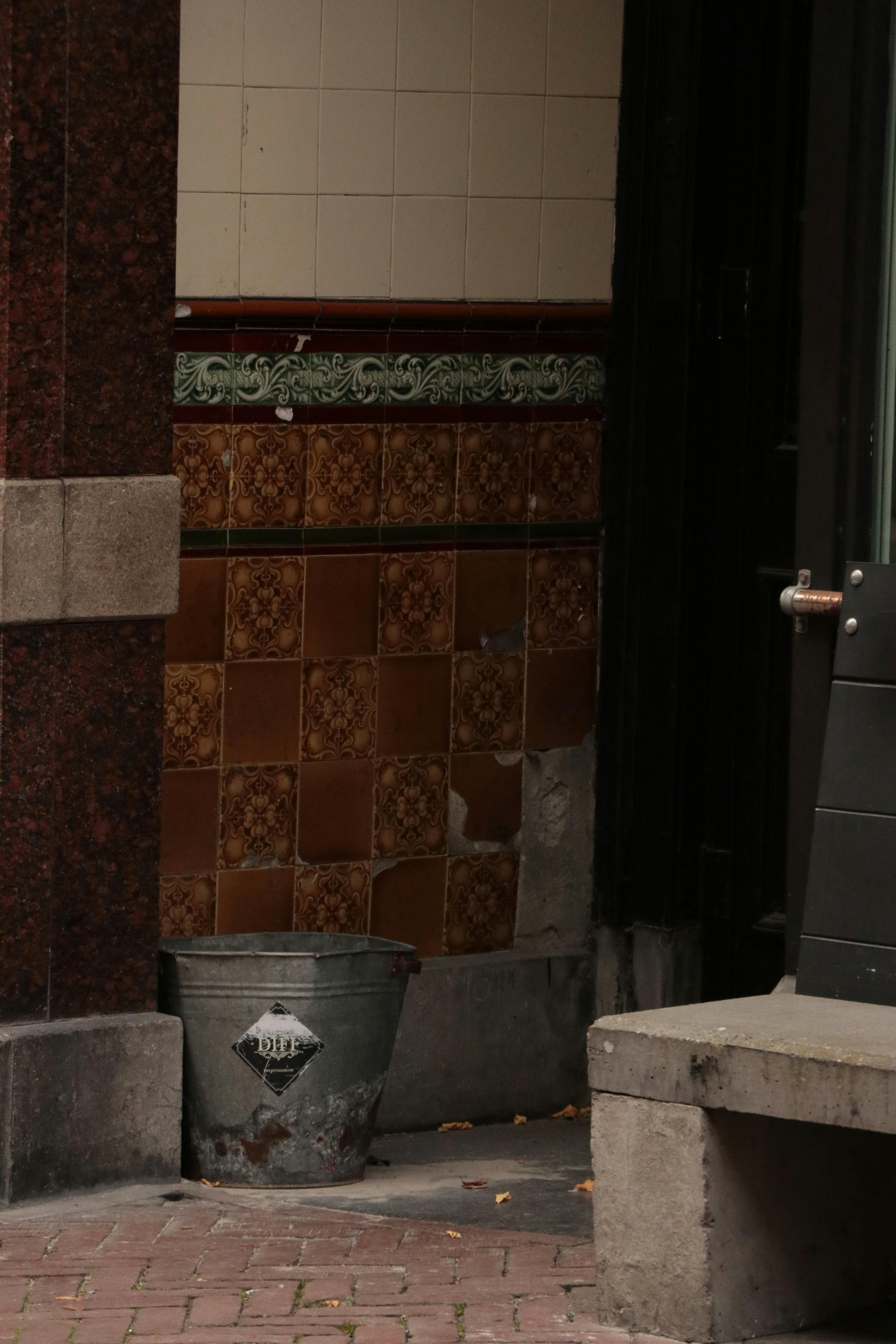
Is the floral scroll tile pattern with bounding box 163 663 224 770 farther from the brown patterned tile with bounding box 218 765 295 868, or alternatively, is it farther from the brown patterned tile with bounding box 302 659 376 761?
the brown patterned tile with bounding box 302 659 376 761

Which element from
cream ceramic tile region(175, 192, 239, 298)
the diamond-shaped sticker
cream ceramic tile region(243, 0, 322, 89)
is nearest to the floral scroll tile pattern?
the diamond-shaped sticker

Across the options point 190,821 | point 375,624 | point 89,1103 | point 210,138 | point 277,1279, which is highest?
point 210,138

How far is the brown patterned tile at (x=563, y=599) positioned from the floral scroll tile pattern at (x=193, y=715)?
3.28ft

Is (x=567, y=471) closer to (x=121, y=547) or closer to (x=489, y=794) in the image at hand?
(x=489, y=794)

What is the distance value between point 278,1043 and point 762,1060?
5.68 ft

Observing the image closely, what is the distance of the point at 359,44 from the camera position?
6973 millimetres

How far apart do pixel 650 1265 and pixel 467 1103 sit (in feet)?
7.67

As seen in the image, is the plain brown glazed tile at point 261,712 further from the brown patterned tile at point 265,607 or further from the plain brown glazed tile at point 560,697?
the plain brown glazed tile at point 560,697

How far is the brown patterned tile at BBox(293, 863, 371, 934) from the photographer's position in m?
7.07

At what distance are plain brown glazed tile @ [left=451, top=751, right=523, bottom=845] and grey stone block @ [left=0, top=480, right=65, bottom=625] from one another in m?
1.62

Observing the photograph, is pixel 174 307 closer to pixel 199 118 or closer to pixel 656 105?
pixel 199 118

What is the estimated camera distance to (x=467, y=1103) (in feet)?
24.1

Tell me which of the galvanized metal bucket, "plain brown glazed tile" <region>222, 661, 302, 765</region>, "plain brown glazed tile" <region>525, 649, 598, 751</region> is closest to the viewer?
the galvanized metal bucket

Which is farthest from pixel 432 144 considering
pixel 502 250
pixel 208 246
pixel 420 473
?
pixel 420 473
